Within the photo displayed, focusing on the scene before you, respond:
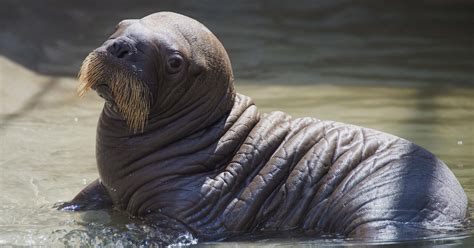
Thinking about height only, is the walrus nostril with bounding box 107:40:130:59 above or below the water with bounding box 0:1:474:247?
above

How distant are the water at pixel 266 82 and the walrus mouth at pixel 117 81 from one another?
0.73 metres

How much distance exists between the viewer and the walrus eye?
646 cm

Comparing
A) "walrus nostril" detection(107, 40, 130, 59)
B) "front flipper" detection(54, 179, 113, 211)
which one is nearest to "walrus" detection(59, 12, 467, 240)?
"walrus nostril" detection(107, 40, 130, 59)

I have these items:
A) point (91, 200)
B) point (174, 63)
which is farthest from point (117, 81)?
point (91, 200)

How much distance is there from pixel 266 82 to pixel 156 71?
5064 mm

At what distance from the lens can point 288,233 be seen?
20.9ft

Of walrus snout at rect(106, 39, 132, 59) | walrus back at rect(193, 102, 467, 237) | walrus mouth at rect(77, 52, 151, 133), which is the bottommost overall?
walrus back at rect(193, 102, 467, 237)

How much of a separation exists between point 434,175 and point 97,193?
2.16 meters

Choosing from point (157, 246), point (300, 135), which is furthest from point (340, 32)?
point (157, 246)

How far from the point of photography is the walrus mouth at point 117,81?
20.8ft

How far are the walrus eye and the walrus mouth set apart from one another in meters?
0.20

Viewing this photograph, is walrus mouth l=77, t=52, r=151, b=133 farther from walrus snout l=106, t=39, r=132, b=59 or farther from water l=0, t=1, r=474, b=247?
water l=0, t=1, r=474, b=247

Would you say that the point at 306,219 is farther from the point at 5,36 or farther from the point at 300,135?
the point at 5,36

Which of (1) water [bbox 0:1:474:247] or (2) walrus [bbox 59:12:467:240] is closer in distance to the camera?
(2) walrus [bbox 59:12:467:240]
